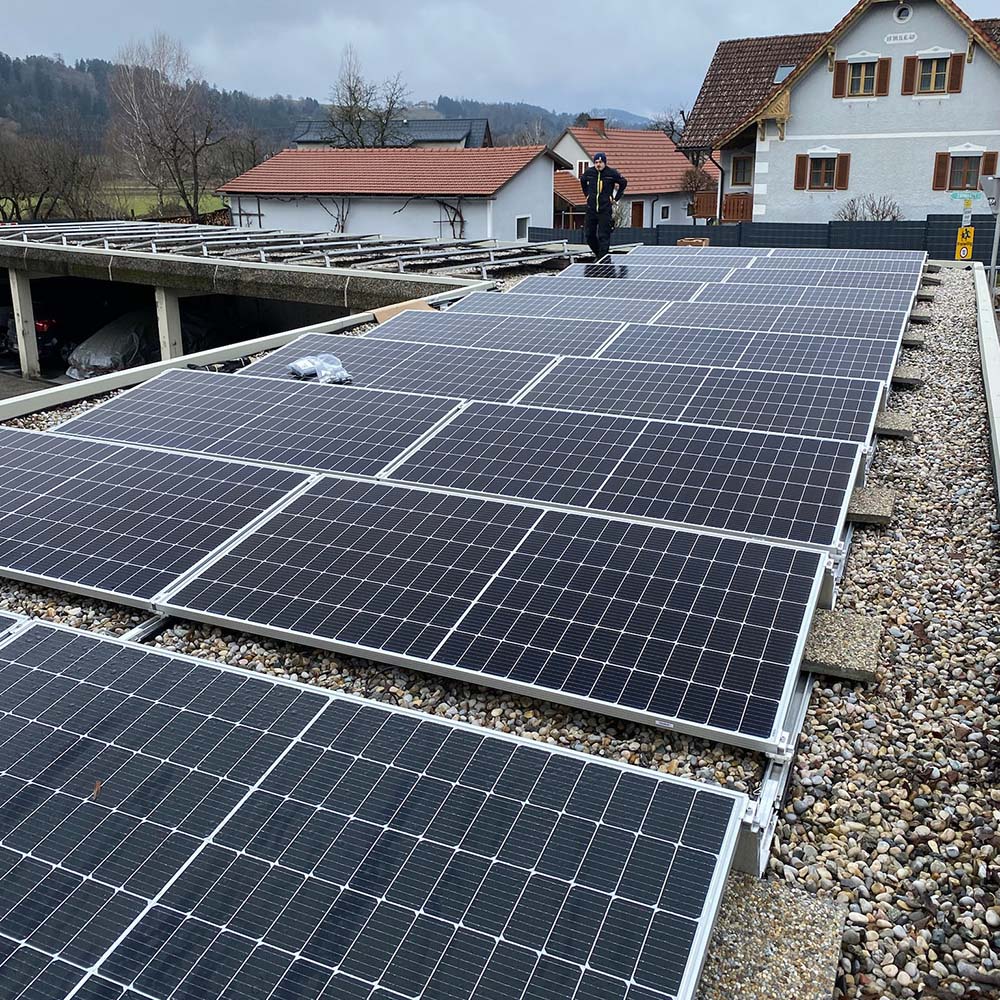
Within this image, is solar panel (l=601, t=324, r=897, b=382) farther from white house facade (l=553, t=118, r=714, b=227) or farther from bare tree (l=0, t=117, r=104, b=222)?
bare tree (l=0, t=117, r=104, b=222)

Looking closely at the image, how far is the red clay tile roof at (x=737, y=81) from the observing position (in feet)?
154

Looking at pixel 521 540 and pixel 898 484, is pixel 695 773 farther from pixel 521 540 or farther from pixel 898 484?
pixel 898 484

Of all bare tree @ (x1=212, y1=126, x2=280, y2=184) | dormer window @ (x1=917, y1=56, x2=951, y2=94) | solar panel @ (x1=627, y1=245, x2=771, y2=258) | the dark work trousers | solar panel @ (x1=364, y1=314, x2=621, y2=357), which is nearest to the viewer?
solar panel @ (x1=364, y1=314, x2=621, y2=357)

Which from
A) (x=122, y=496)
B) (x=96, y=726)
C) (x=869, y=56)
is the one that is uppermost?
(x=869, y=56)

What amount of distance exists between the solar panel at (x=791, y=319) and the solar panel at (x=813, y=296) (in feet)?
1.54

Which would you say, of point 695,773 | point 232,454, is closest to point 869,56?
point 232,454

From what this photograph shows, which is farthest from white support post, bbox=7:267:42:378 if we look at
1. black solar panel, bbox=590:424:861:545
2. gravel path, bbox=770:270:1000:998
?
gravel path, bbox=770:270:1000:998

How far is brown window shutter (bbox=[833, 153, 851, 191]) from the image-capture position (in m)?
41.1

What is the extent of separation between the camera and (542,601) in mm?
6996

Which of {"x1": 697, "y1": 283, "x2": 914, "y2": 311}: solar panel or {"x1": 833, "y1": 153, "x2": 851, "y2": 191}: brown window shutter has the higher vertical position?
{"x1": 833, "y1": 153, "x2": 851, "y2": 191}: brown window shutter

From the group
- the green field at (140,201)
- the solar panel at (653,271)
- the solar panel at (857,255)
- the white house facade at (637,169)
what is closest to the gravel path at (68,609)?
the solar panel at (653,271)

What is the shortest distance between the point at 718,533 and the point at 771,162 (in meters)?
39.3

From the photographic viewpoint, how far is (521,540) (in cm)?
784

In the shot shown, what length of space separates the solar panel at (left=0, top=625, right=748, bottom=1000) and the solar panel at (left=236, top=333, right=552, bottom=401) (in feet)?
22.9
